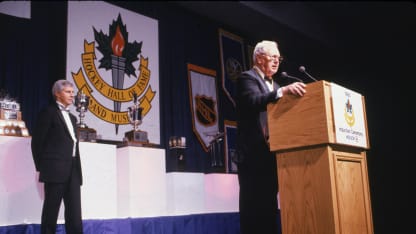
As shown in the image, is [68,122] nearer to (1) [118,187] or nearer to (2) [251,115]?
(1) [118,187]

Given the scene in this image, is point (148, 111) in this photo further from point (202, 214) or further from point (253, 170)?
point (253, 170)

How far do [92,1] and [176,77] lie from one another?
1.48 m

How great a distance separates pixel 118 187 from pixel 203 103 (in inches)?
93.2

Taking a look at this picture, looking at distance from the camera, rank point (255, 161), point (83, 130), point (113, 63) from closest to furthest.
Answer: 1. point (255, 161)
2. point (83, 130)
3. point (113, 63)

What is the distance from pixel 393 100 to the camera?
5078 mm

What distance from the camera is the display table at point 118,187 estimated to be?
312 cm

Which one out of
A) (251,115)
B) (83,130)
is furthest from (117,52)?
(251,115)

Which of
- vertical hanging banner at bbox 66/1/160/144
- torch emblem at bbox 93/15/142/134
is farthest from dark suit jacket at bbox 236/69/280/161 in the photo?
torch emblem at bbox 93/15/142/134

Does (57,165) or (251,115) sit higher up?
(251,115)

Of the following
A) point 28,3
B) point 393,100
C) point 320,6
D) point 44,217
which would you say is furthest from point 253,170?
point 320,6

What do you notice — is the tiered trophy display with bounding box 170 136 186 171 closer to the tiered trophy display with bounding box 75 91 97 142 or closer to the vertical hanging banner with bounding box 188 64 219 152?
the vertical hanging banner with bounding box 188 64 219 152

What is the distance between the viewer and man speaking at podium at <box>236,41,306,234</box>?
1943mm

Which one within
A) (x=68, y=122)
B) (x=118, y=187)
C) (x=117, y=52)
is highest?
(x=117, y=52)

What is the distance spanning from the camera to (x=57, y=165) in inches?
114
